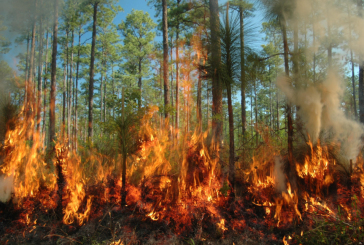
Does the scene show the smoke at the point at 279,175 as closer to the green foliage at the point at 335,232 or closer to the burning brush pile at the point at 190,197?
the burning brush pile at the point at 190,197

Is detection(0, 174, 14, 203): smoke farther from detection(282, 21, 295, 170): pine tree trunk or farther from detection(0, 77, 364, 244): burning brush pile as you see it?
detection(282, 21, 295, 170): pine tree trunk

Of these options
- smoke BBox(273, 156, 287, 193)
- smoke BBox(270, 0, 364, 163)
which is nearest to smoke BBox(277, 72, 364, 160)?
smoke BBox(270, 0, 364, 163)

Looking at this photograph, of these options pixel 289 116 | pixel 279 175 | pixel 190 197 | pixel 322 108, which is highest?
pixel 322 108

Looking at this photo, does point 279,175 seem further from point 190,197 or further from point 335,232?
point 190,197

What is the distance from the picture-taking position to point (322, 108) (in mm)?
4539

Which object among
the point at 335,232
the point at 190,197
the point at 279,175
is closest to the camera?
the point at 335,232

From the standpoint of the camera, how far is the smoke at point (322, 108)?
14.2ft

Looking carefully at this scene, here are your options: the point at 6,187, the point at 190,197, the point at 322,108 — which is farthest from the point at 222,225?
the point at 6,187

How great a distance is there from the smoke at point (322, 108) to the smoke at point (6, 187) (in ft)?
22.9

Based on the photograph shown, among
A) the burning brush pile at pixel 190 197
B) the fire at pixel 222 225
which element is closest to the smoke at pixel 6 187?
the burning brush pile at pixel 190 197

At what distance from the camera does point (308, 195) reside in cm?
425

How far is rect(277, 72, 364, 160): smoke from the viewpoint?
434cm

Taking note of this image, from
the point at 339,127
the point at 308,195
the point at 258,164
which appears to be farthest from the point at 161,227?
the point at 339,127

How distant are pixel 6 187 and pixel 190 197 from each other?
4555 mm
